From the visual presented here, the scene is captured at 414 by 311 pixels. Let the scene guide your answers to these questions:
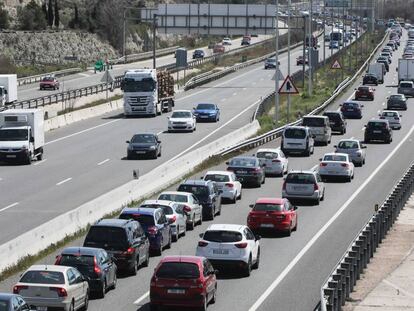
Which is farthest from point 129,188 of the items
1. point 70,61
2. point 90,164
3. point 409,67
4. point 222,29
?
point 70,61

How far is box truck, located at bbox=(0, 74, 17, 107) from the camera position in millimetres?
82062

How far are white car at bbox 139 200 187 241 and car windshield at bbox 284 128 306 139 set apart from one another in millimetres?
25078

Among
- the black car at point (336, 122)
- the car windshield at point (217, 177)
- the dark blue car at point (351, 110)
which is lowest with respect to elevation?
the dark blue car at point (351, 110)

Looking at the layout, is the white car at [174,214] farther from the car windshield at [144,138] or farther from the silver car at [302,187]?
the car windshield at [144,138]

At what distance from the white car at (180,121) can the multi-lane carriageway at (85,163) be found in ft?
2.34

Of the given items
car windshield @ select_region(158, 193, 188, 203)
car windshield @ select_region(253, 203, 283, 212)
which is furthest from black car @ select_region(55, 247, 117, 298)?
car windshield @ select_region(158, 193, 188, 203)

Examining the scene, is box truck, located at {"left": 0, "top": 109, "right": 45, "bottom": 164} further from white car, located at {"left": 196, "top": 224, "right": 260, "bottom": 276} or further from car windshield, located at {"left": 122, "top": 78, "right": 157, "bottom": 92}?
white car, located at {"left": 196, "top": 224, "right": 260, "bottom": 276}

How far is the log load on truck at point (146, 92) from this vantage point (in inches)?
3159

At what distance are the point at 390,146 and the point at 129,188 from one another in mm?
28012

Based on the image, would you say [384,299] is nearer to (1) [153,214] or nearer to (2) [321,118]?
(1) [153,214]

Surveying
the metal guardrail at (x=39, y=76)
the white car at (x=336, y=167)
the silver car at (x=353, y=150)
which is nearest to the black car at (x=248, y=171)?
the white car at (x=336, y=167)

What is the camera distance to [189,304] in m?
26.7

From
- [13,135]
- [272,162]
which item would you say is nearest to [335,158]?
[272,162]

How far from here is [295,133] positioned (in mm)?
63031
